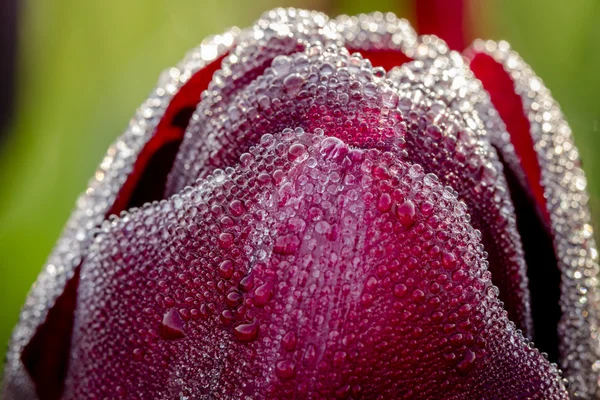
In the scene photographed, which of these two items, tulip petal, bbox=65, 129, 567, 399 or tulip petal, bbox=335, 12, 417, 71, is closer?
tulip petal, bbox=65, 129, 567, 399

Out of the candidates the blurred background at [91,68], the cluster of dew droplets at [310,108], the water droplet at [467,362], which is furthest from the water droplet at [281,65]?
the blurred background at [91,68]

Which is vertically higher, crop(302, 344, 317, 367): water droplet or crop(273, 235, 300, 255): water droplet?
crop(273, 235, 300, 255): water droplet

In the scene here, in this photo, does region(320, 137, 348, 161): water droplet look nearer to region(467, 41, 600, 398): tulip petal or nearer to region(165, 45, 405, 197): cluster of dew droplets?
region(165, 45, 405, 197): cluster of dew droplets

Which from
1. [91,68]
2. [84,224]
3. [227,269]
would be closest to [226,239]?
[227,269]

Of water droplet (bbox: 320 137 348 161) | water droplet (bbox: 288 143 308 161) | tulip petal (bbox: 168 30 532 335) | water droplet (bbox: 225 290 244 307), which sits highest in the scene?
tulip petal (bbox: 168 30 532 335)

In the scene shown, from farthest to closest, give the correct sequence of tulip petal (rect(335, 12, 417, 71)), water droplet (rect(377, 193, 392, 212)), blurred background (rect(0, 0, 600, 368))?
blurred background (rect(0, 0, 600, 368)) → tulip petal (rect(335, 12, 417, 71)) → water droplet (rect(377, 193, 392, 212))

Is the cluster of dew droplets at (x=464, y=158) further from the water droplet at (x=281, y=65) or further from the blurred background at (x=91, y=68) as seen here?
the blurred background at (x=91, y=68)

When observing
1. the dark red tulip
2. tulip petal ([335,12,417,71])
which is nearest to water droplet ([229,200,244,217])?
the dark red tulip

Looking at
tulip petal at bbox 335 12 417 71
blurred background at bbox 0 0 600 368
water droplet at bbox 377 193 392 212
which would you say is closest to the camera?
water droplet at bbox 377 193 392 212

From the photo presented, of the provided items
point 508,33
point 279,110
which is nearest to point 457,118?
point 279,110
